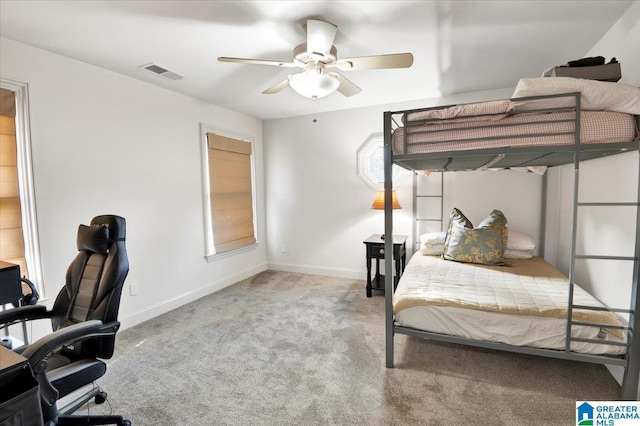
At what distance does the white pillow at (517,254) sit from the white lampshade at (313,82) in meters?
2.60

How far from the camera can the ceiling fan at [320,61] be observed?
1999 millimetres

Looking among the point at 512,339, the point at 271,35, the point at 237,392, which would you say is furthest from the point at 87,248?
the point at 512,339

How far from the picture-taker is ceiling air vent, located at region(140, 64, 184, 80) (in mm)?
2755

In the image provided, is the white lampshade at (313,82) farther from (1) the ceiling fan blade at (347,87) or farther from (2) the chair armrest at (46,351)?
(2) the chair armrest at (46,351)

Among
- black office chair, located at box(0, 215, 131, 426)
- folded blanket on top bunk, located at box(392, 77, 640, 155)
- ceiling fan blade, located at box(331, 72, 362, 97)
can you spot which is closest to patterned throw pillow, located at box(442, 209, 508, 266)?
folded blanket on top bunk, located at box(392, 77, 640, 155)

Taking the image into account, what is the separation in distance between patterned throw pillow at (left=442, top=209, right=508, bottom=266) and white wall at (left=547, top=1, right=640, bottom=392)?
60 centimetres

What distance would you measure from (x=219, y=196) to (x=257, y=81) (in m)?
1.67

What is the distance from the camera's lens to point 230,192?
4281 mm

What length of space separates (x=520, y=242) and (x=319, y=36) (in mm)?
2901

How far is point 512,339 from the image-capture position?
196cm

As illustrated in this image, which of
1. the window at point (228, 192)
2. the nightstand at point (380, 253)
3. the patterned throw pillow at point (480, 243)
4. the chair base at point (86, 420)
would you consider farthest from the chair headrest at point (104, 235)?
the patterned throw pillow at point (480, 243)

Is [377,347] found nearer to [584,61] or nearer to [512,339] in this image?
[512,339]

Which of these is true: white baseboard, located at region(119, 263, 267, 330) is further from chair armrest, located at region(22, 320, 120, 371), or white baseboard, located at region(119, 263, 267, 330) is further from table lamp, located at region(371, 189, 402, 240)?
table lamp, located at region(371, 189, 402, 240)

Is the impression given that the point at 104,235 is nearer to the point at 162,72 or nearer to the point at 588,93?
the point at 162,72
